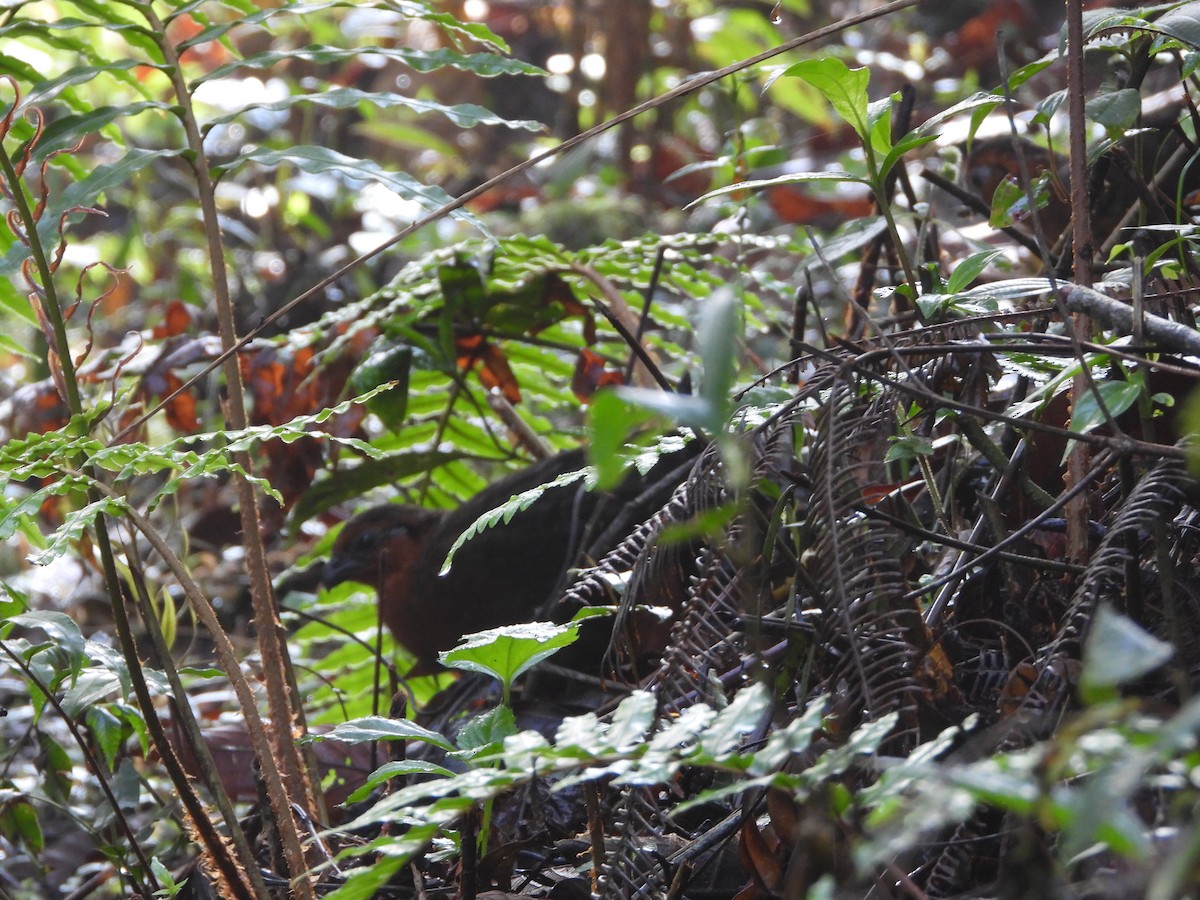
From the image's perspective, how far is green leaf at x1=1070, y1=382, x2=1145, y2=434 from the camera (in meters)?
0.89

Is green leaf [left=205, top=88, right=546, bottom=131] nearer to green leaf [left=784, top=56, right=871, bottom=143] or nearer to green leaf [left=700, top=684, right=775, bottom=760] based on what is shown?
green leaf [left=784, top=56, right=871, bottom=143]

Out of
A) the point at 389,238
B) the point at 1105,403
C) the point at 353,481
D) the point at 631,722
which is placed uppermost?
the point at 389,238

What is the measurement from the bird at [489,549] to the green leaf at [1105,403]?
71cm

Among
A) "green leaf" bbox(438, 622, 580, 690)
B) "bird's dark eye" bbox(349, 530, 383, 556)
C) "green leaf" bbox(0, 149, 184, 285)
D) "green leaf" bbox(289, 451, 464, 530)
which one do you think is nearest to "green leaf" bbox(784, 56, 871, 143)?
"green leaf" bbox(438, 622, 580, 690)

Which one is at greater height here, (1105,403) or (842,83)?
(842,83)

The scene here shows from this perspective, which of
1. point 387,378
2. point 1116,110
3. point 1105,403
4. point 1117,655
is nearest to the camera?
point 1117,655

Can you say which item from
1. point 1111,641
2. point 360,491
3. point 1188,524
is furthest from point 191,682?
point 1111,641

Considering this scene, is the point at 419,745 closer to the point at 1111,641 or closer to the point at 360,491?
the point at 360,491

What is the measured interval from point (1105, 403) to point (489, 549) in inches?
56.1

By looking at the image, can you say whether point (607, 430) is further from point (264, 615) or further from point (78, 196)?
point (78, 196)

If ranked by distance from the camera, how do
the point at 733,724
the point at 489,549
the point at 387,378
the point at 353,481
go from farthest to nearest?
the point at 353,481 → the point at 489,549 → the point at 387,378 → the point at 733,724

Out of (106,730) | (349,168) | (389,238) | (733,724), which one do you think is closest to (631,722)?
(733,724)

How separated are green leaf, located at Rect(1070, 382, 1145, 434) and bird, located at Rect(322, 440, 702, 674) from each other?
2.34 ft

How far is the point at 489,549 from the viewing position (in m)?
2.14
